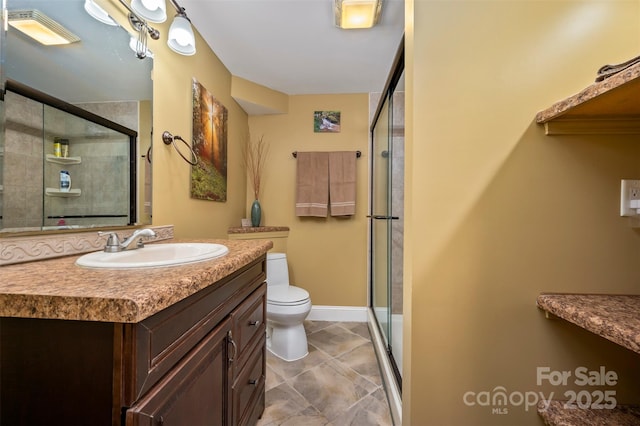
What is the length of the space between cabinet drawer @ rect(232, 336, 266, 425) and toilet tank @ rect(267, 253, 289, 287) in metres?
0.89

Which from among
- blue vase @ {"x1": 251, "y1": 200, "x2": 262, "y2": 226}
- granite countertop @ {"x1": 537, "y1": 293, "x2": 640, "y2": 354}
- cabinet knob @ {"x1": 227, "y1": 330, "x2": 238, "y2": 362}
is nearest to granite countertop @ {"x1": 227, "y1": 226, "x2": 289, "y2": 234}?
blue vase @ {"x1": 251, "y1": 200, "x2": 262, "y2": 226}

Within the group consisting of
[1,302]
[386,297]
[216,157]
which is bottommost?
[386,297]

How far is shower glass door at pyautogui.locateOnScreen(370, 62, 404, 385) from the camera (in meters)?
1.49

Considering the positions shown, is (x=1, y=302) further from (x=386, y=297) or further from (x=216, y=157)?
(x=386, y=297)

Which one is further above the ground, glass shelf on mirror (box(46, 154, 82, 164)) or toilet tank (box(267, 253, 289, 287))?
glass shelf on mirror (box(46, 154, 82, 164))

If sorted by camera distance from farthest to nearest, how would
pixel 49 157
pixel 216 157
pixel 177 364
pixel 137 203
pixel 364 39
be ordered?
pixel 216 157, pixel 364 39, pixel 137 203, pixel 49 157, pixel 177 364

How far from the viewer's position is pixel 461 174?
2.87 feet

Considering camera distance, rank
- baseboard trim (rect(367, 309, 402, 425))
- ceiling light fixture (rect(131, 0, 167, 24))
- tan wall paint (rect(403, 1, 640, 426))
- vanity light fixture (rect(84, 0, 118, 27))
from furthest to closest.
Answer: baseboard trim (rect(367, 309, 402, 425)) → ceiling light fixture (rect(131, 0, 167, 24)) → vanity light fixture (rect(84, 0, 118, 27)) → tan wall paint (rect(403, 1, 640, 426))

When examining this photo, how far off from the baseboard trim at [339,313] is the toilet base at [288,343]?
60 centimetres

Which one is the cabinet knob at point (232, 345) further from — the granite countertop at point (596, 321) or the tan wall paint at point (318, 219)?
the tan wall paint at point (318, 219)

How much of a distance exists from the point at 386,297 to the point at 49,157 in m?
1.94

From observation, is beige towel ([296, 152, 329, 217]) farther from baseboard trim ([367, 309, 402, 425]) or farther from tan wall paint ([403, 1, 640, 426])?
tan wall paint ([403, 1, 640, 426])

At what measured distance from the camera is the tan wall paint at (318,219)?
2498mm

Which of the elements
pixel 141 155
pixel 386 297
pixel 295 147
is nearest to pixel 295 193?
pixel 295 147
